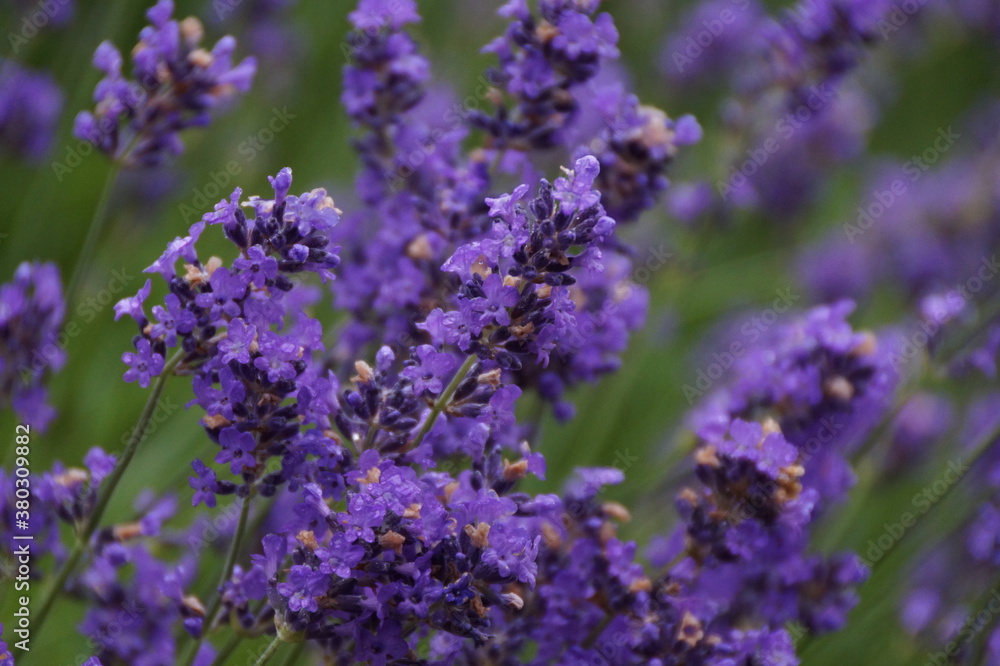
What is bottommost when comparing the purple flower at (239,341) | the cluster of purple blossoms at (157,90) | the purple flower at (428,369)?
the purple flower at (239,341)

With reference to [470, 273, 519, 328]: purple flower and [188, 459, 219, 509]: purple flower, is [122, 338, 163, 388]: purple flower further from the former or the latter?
[470, 273, 519, 328]: purple flower

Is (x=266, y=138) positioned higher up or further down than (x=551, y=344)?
higher up

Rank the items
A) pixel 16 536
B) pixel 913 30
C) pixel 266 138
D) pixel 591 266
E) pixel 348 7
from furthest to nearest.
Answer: pixel 348 7, pixel 913 30, pixel 266 138, pixel 16 536, pixel 591 266

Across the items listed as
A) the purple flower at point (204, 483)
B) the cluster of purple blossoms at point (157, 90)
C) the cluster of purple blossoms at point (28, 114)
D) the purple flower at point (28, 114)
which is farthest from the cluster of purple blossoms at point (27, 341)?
the cluster of purple blossoms at point (28, 114)

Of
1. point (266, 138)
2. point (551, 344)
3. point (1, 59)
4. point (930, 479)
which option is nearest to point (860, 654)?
point (930, 479)

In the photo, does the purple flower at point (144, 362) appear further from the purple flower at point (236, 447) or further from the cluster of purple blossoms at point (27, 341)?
the cluster of purple blossoms at point (27, 341)

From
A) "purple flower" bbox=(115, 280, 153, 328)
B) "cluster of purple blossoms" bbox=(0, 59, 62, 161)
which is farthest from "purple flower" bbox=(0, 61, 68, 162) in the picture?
"purple flower" bbox=(115, 280, 153, 328)

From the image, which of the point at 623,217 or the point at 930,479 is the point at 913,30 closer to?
the point at 930,479
